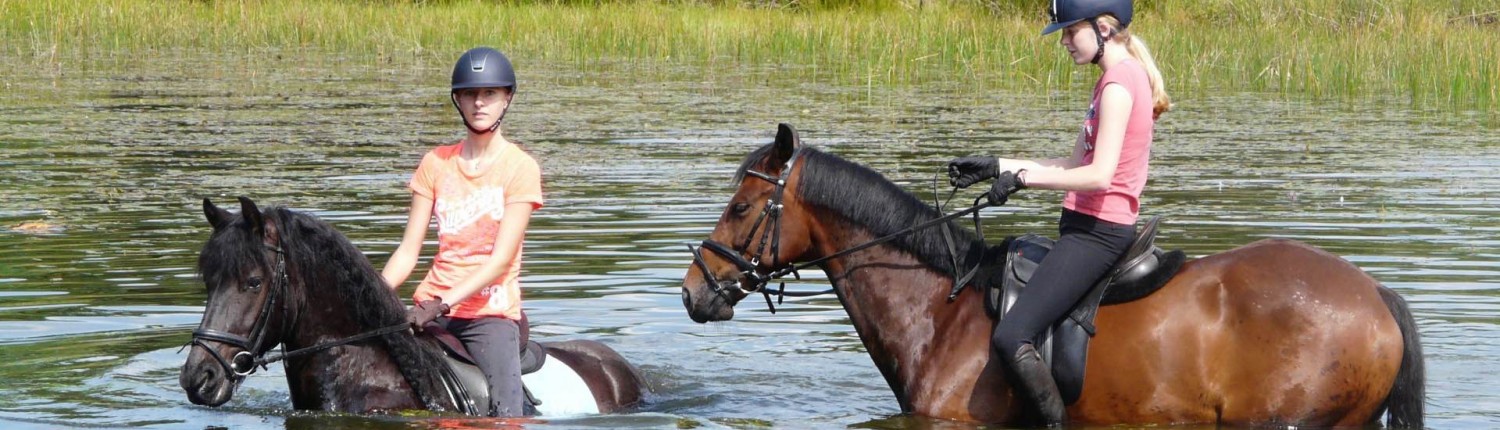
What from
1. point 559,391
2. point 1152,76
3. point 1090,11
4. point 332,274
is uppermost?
point 1090,11

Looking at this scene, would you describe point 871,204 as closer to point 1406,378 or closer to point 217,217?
point 1406,378

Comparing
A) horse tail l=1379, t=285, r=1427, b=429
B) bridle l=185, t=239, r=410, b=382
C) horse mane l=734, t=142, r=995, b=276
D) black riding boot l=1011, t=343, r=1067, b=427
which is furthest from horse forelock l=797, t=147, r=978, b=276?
bridle l=185, t=239, r=410, b=382

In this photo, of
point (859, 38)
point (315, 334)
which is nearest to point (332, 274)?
point (315, 334)

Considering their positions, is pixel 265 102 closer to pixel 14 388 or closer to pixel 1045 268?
pixel 14 388

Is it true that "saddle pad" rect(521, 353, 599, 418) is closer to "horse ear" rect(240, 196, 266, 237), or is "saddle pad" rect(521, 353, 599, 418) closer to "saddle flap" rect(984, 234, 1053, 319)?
"horse ear" rect(240, 196, 266, 237)

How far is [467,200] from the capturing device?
602 cm

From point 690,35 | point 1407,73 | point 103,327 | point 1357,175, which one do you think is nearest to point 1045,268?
point 103,327

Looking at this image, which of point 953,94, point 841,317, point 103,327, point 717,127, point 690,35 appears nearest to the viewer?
point 103,327

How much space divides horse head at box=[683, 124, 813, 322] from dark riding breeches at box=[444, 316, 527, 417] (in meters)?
0.69

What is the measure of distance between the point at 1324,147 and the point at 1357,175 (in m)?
2.02

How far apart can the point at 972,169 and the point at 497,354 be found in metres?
1.87

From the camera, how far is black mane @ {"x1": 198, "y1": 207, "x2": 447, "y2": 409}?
5.65m

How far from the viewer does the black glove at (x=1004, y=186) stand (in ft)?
19.8

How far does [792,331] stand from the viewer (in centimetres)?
920
